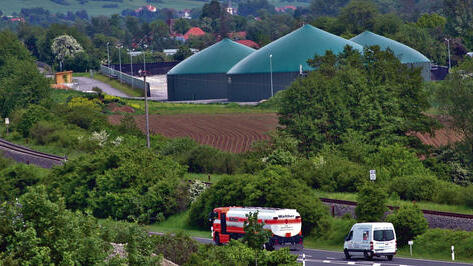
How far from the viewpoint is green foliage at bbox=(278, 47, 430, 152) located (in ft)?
253

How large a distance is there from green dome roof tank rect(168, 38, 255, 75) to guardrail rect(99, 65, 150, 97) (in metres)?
8.92

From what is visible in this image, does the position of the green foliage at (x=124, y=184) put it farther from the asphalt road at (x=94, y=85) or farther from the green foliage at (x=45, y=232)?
the asphalt road at (x=94, y=85)

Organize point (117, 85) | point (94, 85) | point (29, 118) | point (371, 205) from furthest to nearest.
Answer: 1. point (94, 85)
2. point (117, 85)
3. point (29, 118)
4. point (371, 205)

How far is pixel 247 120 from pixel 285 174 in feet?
161

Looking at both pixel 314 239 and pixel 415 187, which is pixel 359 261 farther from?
pixel 415 187

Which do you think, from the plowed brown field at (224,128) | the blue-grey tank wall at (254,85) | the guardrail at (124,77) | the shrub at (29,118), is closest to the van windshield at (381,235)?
the plowed brown field at (224,128)

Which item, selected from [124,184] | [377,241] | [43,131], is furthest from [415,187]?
[43,131]

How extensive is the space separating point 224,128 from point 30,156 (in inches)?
944

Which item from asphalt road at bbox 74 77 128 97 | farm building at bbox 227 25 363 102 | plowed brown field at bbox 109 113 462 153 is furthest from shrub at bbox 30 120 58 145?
asphalt road at bbox 74 77 128 97

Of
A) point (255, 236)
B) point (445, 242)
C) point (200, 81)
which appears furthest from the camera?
point (200, 81)

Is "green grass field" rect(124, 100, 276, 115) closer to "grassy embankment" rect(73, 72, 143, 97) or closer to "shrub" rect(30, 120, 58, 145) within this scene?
"shrub" rect(30, 120, 58, 145)

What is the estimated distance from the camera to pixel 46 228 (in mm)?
23969

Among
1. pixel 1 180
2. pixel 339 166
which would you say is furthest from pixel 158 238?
pixel 1 180

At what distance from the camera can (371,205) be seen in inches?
1898
